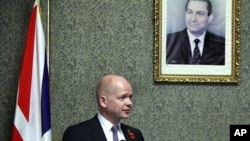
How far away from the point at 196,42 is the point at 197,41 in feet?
0.03

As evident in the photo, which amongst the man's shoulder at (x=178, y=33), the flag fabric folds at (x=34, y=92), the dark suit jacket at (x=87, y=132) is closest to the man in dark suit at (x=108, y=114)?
the dark suit jacket at (x=87, y=132)

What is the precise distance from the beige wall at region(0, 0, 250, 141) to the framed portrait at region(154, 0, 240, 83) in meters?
0.06

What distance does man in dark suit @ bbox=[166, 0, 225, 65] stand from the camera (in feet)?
9.63

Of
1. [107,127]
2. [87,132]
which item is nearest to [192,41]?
[107,127]

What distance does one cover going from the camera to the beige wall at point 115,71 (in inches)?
110

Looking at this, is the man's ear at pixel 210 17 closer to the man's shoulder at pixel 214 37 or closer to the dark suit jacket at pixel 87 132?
the man's shoulder at pixel 214 37

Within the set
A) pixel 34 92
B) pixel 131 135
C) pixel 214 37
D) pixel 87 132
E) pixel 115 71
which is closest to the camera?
pixel 87 132

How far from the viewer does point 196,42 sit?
296 cm

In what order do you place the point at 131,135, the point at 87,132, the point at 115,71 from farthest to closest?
the point at 115,71
the point at 131,135
the point at 87,132

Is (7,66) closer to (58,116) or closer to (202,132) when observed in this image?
(58,116)

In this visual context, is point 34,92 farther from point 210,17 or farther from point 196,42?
point 210,17

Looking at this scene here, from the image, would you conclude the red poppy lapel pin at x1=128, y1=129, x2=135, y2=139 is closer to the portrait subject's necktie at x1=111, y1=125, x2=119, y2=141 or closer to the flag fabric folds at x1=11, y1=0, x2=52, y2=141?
the portrait subject's necktie at x1=111, y1=125, x2=119, y2=141

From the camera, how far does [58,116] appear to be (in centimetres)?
282

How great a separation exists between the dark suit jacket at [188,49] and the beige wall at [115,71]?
141mm
